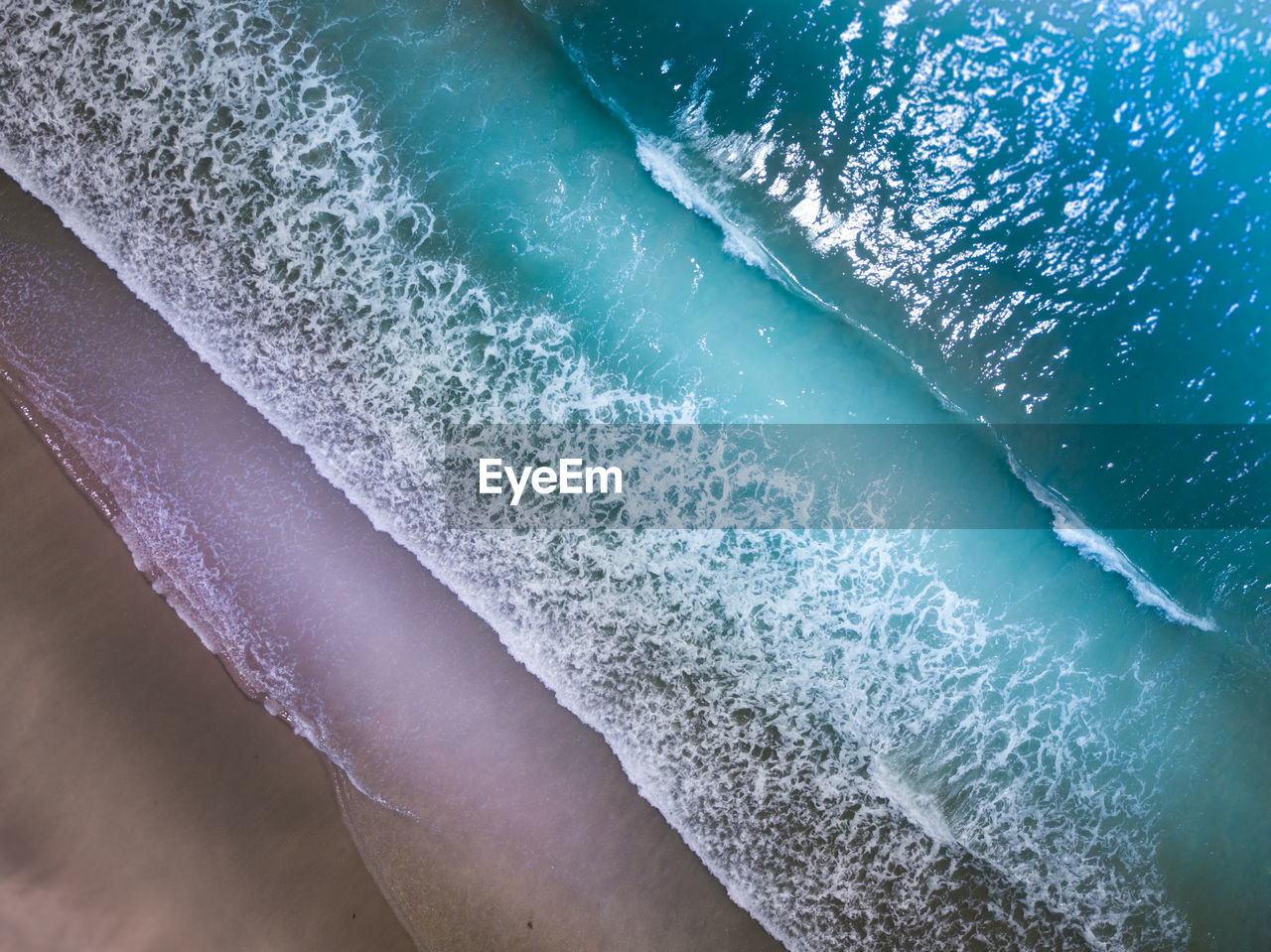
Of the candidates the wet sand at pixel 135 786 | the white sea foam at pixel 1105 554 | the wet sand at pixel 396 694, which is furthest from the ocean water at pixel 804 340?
the wet sand at pixel 135 786

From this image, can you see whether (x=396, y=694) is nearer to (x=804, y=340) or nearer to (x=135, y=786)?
(x=135, y=786)

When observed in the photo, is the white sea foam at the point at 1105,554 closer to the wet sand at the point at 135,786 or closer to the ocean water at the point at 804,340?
the ocean water at the point at 804,340

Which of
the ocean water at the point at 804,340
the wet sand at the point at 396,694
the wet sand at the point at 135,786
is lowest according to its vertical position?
the wet sand at the point at 135,786

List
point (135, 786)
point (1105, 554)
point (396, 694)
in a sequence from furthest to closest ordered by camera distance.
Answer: point (1105, 554)
point (396, 694)
point (135, 786)

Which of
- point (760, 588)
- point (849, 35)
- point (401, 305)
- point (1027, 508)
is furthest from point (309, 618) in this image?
point (849, 35)

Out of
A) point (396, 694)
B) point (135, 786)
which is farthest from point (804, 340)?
point (135, 786)

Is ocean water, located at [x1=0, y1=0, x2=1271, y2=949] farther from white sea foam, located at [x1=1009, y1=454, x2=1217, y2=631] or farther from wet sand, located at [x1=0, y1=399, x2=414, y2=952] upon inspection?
wet sand, located at [x1=0, y1=399, x2=414, y2=952]

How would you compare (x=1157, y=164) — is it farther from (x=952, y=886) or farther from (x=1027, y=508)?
(x=952, y=886)
